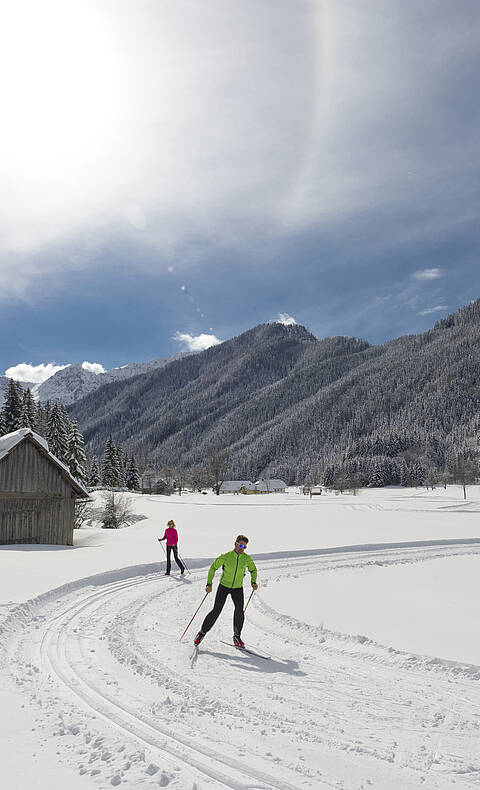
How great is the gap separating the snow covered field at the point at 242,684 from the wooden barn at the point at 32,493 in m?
8.72

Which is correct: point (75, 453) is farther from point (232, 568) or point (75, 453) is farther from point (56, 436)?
point (232, 568)

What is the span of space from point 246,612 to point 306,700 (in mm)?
5177

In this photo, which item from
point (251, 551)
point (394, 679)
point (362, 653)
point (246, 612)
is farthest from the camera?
point (251, 551)

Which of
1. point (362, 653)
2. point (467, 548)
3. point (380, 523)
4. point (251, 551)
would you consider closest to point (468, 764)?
point (362, 653)

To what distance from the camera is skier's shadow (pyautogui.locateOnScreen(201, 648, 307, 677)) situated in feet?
25.0

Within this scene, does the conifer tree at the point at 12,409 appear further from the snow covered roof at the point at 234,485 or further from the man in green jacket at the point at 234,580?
the snow covered roof at the point at 234,485

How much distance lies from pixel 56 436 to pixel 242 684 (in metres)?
52.3

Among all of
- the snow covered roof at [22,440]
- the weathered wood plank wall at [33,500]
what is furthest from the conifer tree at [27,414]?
the weathered wood plank wall at [33,500]

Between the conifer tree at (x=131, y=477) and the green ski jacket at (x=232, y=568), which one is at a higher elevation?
the conifer tree at (x=131, y=477)

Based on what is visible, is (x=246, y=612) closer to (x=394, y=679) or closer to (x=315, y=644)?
(x=315, y=644)

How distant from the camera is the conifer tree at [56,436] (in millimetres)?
54000

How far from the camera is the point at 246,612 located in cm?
1141

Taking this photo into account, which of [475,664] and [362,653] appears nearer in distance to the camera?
[475,664]

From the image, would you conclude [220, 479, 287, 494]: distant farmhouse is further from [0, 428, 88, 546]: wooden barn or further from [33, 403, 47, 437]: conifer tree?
[0, 428, 88, 546]: wooden barn
